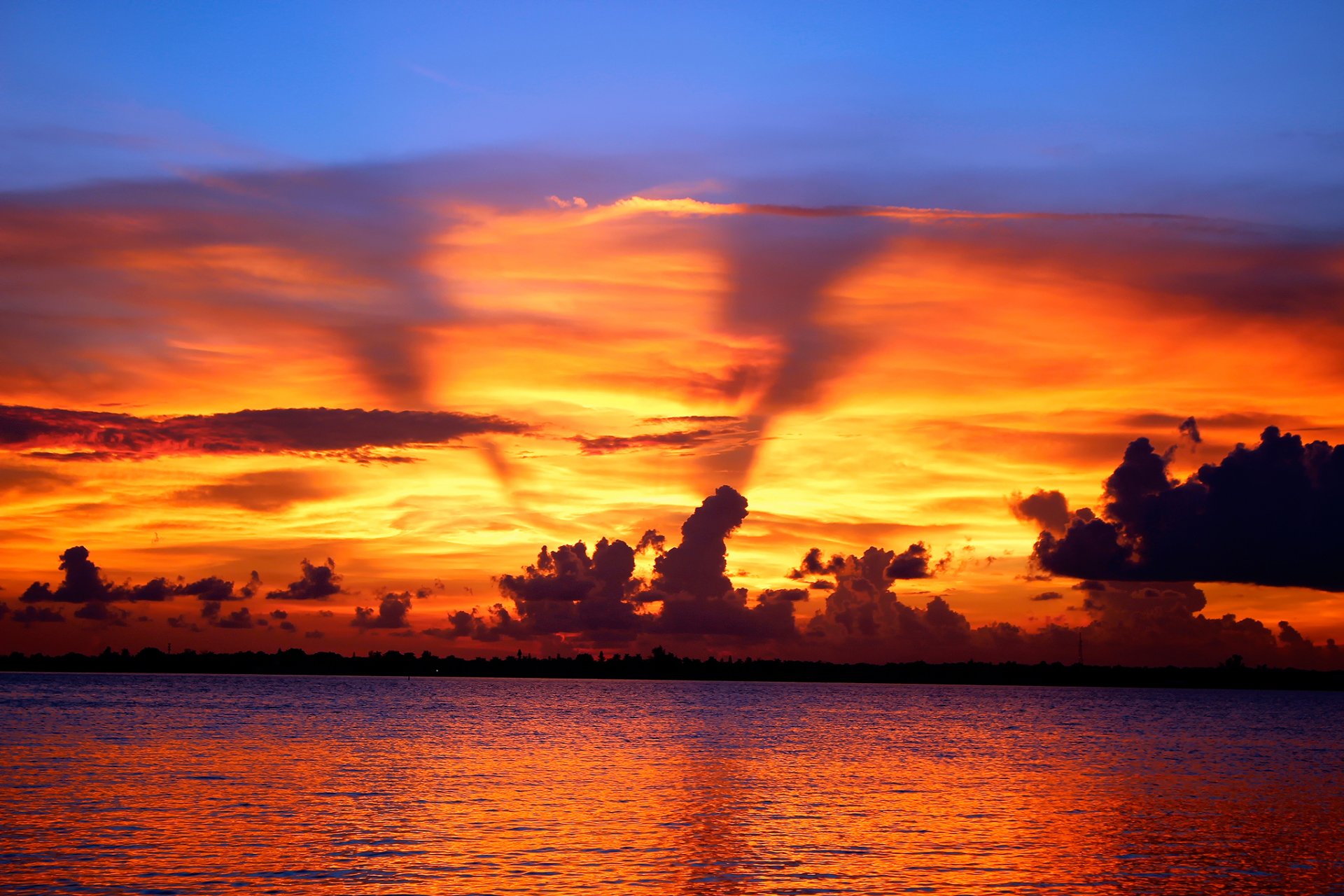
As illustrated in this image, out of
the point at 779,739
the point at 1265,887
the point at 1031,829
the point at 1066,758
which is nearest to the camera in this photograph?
the point at 1265,887

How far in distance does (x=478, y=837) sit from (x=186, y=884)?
459 inches

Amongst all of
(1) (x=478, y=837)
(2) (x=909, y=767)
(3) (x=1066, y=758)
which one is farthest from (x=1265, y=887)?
(3) (x=1066, y=758)

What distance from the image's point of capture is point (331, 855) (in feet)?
133

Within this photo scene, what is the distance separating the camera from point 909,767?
79.1m

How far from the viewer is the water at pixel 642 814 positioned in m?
38.0

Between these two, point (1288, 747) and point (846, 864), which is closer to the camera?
point (846, 864)

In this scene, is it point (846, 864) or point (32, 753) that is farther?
point (32, 753)

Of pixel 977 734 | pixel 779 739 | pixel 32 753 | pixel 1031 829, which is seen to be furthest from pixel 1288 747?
pixel 32 753

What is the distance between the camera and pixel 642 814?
5253 centimetres

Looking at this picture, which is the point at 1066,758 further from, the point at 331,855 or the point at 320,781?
the point at 331,855

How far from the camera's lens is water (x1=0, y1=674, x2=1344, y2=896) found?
38.0 m

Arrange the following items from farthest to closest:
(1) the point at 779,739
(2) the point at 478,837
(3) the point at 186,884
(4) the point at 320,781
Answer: (1) the point at 779,739
(4) the point at 320,781
(2) the point at 478,837
(3) the point at 186,884

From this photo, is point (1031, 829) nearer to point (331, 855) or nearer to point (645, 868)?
point (645, 868)

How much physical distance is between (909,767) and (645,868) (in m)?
43.8
